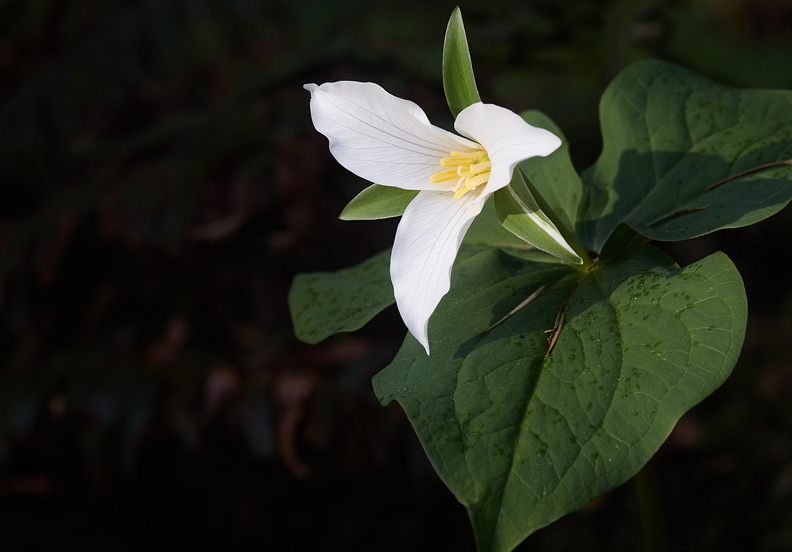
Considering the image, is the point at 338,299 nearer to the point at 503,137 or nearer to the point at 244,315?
the point at 503,137

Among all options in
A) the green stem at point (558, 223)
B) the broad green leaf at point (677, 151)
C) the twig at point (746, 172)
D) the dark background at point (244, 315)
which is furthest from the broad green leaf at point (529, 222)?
the dark background at point (244, 315)

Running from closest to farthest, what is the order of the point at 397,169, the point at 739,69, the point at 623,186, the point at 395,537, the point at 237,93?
the point at 397,169, the point at 623,186, the point at 395,537, the point at 237,93, the point at 739,69

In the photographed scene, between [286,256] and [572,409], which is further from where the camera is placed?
[286,256]

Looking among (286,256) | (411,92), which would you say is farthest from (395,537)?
(411,92)

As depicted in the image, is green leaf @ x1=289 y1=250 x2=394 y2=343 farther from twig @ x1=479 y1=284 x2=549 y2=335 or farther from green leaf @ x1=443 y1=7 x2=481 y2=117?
green leaf @ x1=443 y1=7 x2=481 y2=117

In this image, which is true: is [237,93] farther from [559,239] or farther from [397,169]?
[559,239]

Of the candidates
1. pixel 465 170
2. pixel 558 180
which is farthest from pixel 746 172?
pixel 465 170

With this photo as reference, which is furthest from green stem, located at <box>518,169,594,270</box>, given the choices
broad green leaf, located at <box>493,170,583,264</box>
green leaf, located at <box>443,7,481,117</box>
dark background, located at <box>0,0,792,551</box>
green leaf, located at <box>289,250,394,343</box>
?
dark background, located at <box>0,0,792,551</box>
